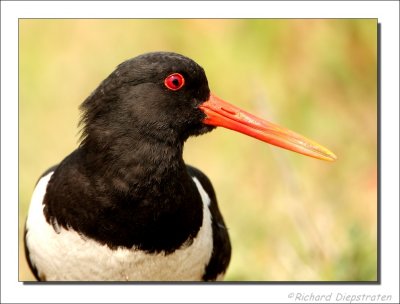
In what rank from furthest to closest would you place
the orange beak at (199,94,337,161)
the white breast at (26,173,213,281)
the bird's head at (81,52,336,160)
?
the orange beak at (199,94,337,161) → the white breast at (26,173,213,281) → the bird's head at (81,52,336,160)

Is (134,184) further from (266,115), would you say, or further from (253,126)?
(266,115)

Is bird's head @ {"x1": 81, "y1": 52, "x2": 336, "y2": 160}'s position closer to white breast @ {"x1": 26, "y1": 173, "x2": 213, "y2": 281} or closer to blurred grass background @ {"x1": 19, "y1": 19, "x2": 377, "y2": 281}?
white breast @ {"x1": 26, "y1": 173, "x2": 213, "y2": 281}

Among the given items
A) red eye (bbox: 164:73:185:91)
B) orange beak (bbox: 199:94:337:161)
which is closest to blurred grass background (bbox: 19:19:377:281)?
orange beak (bbox: 199:94:337:161)

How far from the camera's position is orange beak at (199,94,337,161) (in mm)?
5496

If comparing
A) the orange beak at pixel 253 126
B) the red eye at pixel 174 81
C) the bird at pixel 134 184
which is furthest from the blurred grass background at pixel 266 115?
the red eye at pixel 174 81

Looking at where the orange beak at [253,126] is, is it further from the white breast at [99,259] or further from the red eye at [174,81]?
the white breast at [99,259]

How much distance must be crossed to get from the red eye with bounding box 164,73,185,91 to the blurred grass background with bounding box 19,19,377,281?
157 cm

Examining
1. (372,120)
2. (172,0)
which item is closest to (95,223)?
(172,0)

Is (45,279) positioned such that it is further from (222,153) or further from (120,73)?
(222,153)

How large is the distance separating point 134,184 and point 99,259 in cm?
49

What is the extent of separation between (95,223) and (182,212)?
0.51m

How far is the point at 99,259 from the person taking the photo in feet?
17.5

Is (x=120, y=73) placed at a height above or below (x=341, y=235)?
above

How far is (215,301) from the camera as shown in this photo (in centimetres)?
563
